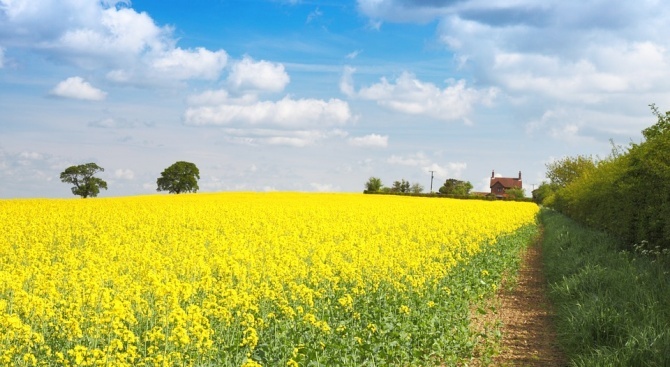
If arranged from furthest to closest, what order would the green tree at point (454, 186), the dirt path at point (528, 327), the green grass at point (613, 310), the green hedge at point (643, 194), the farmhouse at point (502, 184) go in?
the farmhouse at point (502, 184), the green tree at point (454, 186), the green hedge at point (643, 194), the dirt path at point (528, 327), the green grass at point (613, 310)

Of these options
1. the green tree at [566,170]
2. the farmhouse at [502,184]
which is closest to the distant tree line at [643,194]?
the green tree at [566,170]

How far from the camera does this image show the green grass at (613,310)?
Result: 8.50 meters

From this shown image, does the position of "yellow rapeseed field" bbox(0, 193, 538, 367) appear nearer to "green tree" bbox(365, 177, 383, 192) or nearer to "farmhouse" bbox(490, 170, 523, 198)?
"green tree" bbox(365, 177, 383, 192)

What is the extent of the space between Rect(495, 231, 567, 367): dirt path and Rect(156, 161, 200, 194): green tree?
71.2 metres

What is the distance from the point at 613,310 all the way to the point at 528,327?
1.96m

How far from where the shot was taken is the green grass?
8500 mm

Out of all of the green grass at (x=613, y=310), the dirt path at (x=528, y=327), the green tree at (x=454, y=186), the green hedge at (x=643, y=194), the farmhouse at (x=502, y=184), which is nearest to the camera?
the green grass at (x=613, y=310)

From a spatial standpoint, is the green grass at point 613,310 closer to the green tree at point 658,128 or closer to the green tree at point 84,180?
the green tree at point 658,128

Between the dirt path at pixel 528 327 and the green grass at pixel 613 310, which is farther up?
the green grass at pixel 613 310

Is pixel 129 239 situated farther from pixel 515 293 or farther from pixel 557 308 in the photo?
pixel 557 308

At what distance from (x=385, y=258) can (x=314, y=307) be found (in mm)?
2798

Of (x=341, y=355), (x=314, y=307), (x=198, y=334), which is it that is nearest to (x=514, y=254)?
(x=314, y=307)

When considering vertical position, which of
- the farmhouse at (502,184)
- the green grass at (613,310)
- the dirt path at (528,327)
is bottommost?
the dirt path at (528,327)

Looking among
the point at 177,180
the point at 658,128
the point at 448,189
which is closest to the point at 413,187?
the point at 448,189
